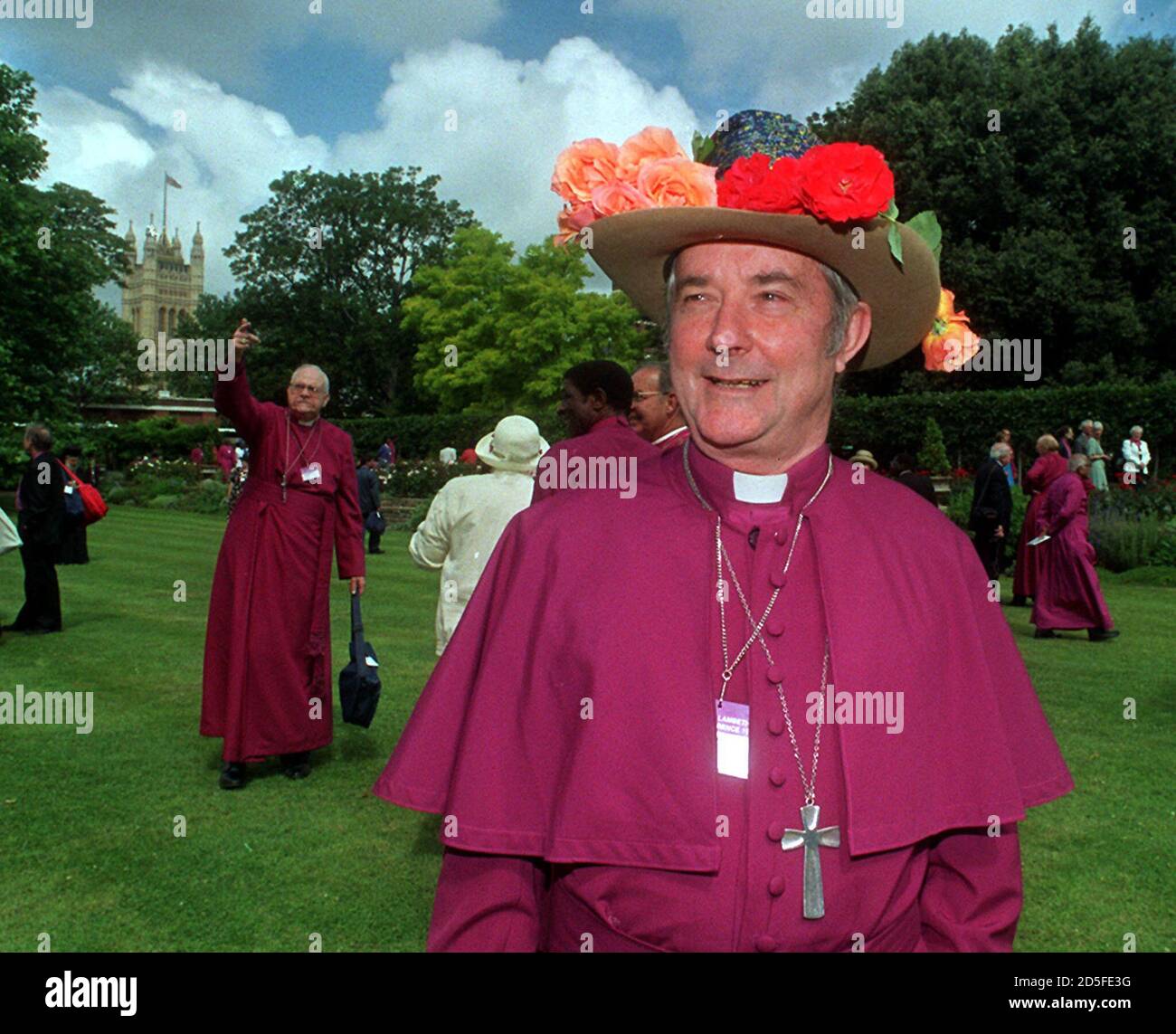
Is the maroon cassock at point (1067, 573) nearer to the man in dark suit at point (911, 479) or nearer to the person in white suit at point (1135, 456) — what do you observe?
the man in dark suit at point (911, 479)

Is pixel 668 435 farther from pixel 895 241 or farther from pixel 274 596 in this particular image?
pixel 895 241

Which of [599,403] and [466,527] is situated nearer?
[599,403]

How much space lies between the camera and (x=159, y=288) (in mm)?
147375

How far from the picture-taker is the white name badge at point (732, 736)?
213 centimetres

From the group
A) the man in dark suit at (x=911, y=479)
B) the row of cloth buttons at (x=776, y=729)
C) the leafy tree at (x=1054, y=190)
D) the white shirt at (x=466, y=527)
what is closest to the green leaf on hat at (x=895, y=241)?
the row of cloth buttons at (x=776, y=729)

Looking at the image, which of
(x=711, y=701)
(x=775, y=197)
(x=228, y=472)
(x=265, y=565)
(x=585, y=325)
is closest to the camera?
(x=711, y=701)

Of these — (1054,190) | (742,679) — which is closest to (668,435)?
(742,679)

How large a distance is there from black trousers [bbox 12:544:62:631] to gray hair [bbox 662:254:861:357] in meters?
11.6

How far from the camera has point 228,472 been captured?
38844 mm

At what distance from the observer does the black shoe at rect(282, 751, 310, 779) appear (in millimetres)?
7379

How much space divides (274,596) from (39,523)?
676 cm
